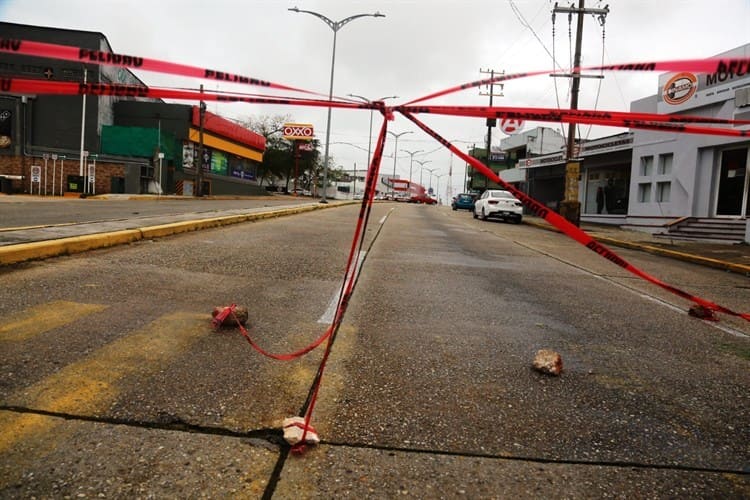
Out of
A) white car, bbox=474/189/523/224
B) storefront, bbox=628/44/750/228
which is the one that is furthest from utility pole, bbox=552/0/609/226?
storefront, bbox=628/44/750/228

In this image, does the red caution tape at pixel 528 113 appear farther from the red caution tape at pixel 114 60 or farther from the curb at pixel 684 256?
the curb at pixel 684 256

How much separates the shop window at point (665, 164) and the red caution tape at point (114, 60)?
895 inches

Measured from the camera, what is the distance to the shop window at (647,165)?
23.6 m

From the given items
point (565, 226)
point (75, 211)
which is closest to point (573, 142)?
point (75, 211)

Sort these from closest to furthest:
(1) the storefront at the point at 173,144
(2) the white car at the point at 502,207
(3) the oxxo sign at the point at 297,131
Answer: (2) the white car at the point at 502,207
(1) the storefront at the point at 173,144
(3) the oxxo sign at the point at 297,131

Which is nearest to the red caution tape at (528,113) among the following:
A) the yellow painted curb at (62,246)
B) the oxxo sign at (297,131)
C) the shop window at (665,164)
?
the yellow painted curb at (62,246)

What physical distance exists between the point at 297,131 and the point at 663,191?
57.8 metres

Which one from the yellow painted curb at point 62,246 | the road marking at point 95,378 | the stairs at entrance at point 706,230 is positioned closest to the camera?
the road marking at point 95,378

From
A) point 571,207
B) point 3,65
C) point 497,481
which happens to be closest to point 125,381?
point 497,481

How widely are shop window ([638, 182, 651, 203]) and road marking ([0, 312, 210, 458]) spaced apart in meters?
23.6

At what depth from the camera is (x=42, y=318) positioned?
412cm

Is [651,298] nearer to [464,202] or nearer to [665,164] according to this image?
[665,164]

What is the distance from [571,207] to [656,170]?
4.53 m

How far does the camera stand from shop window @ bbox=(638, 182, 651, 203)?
23.5 metres
